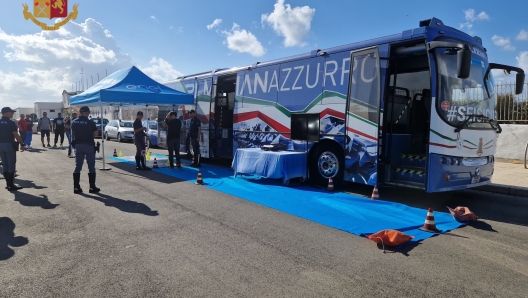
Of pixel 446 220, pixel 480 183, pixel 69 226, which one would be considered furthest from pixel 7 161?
pixel 480 183

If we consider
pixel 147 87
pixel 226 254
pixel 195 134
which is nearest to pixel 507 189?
pixel 226 254

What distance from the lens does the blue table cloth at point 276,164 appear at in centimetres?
834

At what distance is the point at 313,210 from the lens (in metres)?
6.36

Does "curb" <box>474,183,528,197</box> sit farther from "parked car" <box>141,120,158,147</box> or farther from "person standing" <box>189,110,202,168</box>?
"parked car" <box>141,120,158,147</box>

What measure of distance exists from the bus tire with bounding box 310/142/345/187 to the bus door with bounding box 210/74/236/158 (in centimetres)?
425

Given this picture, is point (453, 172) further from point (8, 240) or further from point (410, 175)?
point (8, 240)

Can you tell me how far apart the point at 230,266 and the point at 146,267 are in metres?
0.93

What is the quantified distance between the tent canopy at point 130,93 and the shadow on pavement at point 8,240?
5.83 meters

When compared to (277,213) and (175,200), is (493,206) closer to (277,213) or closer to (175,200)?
(277,213)

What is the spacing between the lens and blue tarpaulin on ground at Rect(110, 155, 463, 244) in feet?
17.8

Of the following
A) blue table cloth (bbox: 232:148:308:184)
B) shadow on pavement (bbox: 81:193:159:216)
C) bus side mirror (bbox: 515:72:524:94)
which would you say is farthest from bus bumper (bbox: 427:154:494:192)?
shadow on pavement (bbox: 81:193:159:216)

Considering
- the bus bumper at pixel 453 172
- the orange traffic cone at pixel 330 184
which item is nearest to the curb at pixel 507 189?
the bus bumper at pixel 453 172

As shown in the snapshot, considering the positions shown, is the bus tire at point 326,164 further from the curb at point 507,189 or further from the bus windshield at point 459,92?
the curb at point 507,189

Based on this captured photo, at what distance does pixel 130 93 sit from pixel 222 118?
320 cm
